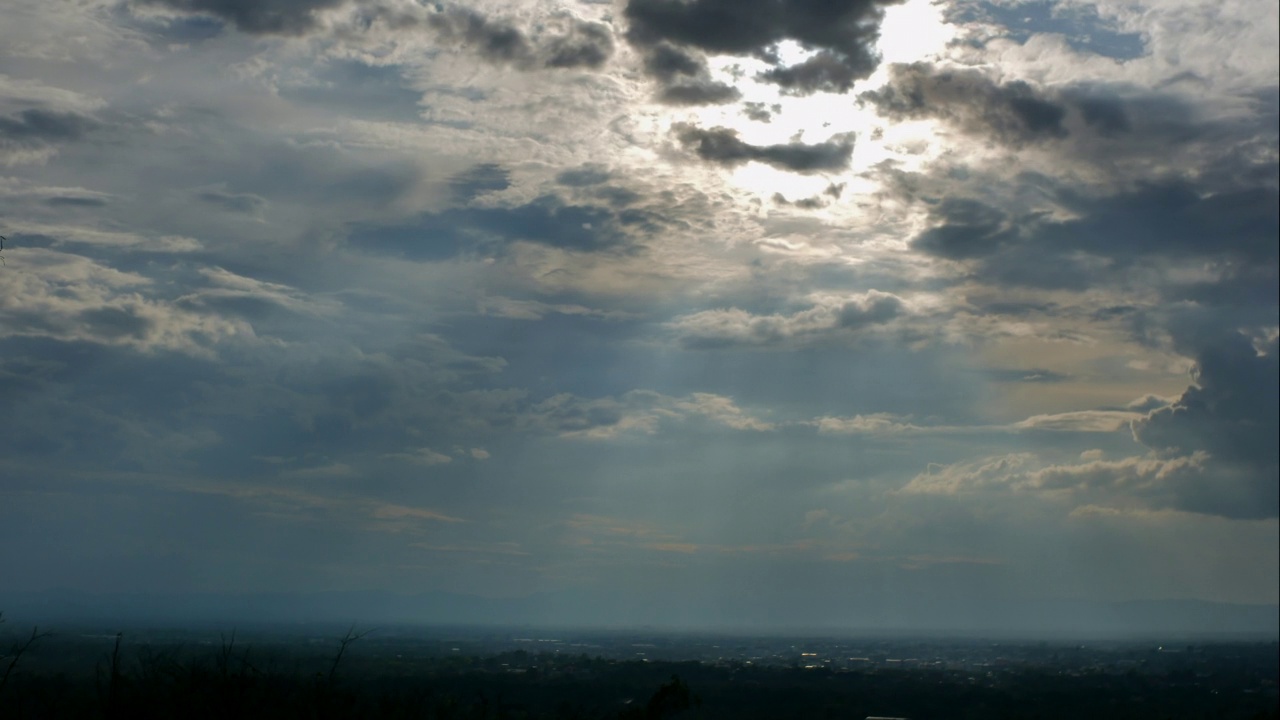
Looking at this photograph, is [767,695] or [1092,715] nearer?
[1092,715]

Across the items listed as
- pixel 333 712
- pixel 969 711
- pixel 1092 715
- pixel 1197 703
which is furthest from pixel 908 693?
pixel 333 712

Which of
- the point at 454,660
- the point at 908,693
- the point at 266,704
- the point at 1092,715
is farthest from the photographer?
the point at 454,660

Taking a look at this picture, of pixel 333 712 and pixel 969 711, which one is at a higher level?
pixel 333 712

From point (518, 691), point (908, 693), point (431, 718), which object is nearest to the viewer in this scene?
point (431, 718)

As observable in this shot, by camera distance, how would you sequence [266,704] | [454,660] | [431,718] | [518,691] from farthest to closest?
[454,660] < [518,691] < [431,718] < [266,704]

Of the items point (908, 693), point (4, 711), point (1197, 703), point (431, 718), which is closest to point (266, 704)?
point (4, 711)

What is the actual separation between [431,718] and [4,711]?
1774 cm

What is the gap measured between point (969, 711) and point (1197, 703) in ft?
104

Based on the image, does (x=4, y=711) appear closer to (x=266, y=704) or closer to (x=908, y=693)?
(x=266, y=704)

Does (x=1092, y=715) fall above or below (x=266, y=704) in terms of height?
below

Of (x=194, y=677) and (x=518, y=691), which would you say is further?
(x=518, y=691)

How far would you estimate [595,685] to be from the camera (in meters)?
107

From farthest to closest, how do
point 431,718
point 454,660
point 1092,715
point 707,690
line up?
1. point 454,660
2. point 707,690
3. point 1092,715
4. point 431,718

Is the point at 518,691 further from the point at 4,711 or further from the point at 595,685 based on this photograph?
the point at 4,711
